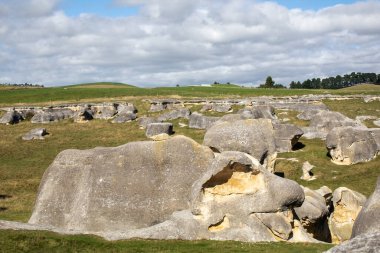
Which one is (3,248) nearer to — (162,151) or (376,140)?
(162,151)

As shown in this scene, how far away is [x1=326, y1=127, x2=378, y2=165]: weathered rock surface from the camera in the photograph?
177 ft

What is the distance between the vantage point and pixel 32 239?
23016 mm

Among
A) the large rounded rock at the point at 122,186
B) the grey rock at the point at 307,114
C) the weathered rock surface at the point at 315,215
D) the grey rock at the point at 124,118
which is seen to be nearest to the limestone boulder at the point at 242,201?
the weathered rock surface at the point at 315,215

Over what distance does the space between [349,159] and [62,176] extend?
3496 centimetres

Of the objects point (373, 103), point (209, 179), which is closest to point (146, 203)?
point (209, 179)

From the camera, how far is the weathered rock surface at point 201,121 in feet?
263

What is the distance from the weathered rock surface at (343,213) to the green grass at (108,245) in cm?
880

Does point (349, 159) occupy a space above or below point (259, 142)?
below

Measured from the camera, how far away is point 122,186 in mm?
31047

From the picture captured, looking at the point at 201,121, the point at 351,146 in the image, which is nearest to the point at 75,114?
the point at 201,121

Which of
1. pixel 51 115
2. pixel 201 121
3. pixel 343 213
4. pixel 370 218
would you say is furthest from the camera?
pixel 51 115

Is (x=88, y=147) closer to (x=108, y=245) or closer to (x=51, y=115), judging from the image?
(x=51, y=115)

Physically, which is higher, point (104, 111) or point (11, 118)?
point (104, 111)

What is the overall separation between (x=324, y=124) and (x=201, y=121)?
21.2m
